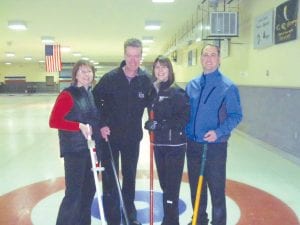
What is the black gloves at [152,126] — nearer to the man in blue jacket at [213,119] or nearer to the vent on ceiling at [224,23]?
the man in blue jacket at [213,119]

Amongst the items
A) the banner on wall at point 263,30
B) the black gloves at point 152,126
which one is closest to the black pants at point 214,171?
the black gloves at point 152,126

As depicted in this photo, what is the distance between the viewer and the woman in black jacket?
250 cm

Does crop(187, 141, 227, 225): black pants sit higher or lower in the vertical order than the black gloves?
lower

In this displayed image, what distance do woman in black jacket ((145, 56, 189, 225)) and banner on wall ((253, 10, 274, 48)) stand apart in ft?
15.0

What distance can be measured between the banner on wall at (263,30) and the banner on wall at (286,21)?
22cm

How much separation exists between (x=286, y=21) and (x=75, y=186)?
4845 mm

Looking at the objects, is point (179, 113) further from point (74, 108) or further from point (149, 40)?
point (149, 40)

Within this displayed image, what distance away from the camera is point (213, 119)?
2482 millimetres

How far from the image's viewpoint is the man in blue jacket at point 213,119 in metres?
2.45

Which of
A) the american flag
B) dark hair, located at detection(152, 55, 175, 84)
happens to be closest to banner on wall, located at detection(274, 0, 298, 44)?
dark hair, located at detection(152, 55, 175, 84)

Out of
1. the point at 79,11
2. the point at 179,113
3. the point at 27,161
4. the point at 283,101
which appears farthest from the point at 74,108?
the point at 79,11

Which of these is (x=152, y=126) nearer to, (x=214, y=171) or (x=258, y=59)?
(x=214, y=171)

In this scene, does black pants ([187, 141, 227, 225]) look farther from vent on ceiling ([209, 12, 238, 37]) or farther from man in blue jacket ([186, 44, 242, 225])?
vent on ceiling ([209, 12, 238, 37])

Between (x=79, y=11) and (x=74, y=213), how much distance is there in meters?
8.58
